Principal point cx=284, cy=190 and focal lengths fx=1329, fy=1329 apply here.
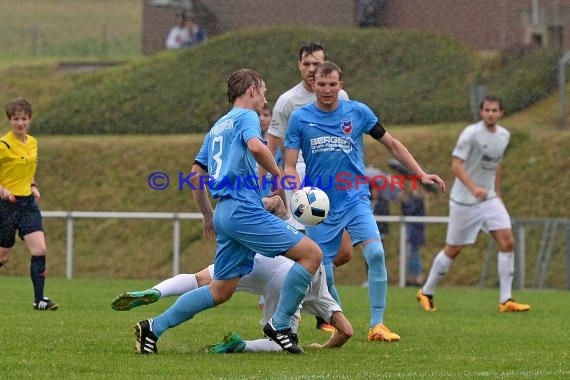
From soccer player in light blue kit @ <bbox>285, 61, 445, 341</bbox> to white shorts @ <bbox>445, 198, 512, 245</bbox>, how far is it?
3.97m

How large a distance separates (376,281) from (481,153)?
4117mm

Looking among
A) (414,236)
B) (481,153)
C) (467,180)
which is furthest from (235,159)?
(414,236)

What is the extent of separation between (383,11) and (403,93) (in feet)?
8.85

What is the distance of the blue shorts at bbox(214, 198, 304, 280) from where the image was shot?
838cm

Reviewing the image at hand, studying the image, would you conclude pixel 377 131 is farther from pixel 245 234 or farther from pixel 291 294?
pixel 245 234

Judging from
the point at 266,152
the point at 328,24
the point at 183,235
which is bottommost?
the point at 183,235

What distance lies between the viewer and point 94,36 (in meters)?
43.3

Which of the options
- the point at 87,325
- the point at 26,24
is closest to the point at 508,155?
the point at 87,325

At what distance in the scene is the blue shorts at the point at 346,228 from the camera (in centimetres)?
1020

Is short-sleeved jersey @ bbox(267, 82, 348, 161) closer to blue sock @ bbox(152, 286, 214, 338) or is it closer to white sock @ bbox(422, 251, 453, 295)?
blue sock @ bbox(152, 286, 214, 338)

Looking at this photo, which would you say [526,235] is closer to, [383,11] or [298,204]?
[383,11]

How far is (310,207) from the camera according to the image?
29.3 feet

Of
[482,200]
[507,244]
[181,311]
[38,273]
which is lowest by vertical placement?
[38,273]

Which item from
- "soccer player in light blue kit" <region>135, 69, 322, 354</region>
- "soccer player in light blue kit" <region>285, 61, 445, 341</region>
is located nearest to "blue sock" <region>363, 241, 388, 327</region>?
"soccer player in light blue kit" <region>285, 61, 445, 341</region>
